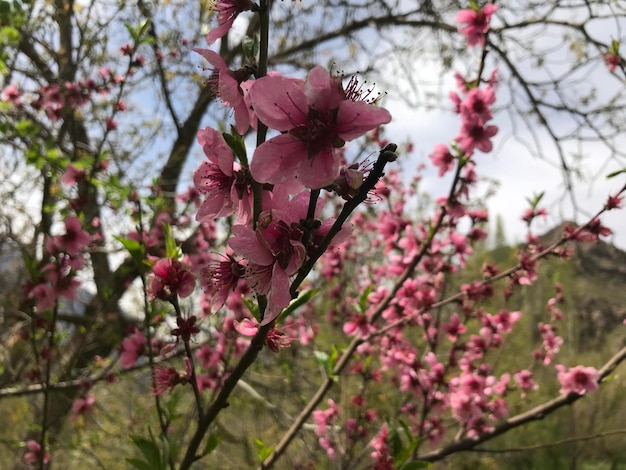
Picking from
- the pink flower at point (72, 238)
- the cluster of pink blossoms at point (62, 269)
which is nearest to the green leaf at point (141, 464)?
the cluster of pink blossoms at point (62, 269)

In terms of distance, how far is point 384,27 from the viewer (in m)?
6.02

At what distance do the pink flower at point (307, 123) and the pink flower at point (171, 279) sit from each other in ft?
1.57

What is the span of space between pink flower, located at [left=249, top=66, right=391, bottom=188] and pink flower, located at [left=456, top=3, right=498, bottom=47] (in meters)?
2.14

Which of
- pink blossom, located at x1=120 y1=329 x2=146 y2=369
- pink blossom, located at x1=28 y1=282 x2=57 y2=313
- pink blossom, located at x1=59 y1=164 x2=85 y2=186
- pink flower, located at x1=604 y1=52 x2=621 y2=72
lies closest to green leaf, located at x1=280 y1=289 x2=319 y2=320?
pink blossom, located at x1=120 y1=329 x2=146 y2=369

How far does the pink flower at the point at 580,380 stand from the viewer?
2174mm

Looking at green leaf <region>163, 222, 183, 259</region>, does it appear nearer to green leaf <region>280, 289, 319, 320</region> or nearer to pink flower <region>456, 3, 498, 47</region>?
green leaf <region>280, 289, 319, 320</region>

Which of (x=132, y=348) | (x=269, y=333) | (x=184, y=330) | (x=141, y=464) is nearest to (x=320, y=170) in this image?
(x=269, y=333)

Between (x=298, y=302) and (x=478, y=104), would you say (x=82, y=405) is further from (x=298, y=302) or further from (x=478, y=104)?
(x=478, y=104)

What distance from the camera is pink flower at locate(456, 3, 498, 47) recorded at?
261 centimetres

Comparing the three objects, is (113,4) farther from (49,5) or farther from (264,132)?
(264,132)

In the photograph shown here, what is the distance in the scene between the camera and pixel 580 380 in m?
2.30

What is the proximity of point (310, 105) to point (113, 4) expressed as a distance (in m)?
4.46

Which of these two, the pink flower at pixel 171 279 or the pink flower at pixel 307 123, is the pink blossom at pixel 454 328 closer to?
the pink flower at pixel 171 279

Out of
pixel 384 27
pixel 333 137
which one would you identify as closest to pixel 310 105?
pixel 333 137
